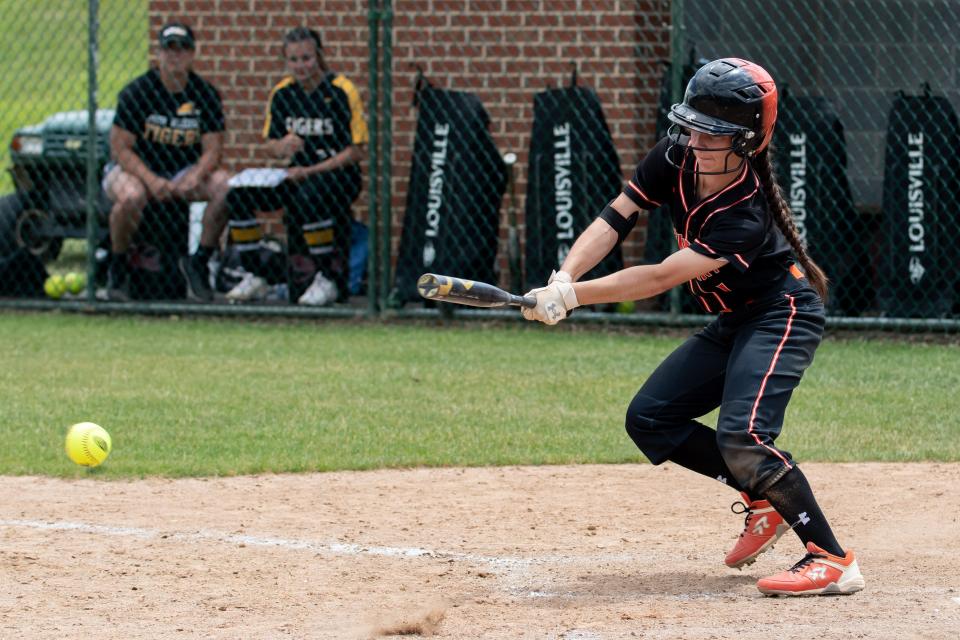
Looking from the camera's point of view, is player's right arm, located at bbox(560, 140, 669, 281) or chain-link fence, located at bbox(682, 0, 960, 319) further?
chain-link fence, located at bbox(682, 0, 960, 319)

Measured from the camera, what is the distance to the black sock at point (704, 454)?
461cm

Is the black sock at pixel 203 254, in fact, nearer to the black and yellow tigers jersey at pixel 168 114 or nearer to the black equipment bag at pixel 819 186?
the black and yellow tigers jersey at pixel 168 114

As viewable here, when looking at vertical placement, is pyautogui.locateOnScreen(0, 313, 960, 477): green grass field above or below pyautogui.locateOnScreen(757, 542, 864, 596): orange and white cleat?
below

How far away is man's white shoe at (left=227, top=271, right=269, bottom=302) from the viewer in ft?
35.5

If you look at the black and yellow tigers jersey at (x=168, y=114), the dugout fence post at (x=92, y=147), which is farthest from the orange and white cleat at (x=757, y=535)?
the dugout fence post at (x=92, y=147)

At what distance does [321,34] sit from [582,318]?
353 cm

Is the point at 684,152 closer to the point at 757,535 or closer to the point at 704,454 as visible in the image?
the point at 704,454

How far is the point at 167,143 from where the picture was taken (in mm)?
10445

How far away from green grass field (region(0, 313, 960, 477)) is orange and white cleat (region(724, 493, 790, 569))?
179 cm

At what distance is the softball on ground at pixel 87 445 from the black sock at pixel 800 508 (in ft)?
9.98

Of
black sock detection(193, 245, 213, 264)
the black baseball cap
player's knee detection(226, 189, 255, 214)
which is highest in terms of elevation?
the black baseball cap

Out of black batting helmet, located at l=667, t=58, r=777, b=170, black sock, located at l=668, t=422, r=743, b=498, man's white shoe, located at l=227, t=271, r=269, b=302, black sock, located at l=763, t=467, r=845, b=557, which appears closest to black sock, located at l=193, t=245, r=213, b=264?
man's white shoe, located at l=227, t=271, r=269, b=302

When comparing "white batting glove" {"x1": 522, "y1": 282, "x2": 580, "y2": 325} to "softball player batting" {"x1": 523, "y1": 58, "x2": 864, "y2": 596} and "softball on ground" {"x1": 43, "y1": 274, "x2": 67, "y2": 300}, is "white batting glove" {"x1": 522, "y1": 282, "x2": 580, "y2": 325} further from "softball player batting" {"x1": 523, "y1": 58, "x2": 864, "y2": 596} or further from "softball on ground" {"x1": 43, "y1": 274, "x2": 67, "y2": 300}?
"softball on ground" {"x1": 43, "y1": 274, "x2": 67, "y2": 300}

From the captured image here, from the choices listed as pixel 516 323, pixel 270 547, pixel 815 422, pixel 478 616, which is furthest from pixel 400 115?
pixel 478 616
